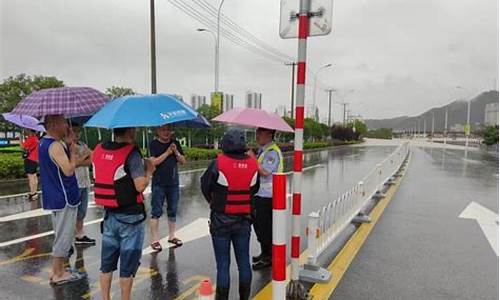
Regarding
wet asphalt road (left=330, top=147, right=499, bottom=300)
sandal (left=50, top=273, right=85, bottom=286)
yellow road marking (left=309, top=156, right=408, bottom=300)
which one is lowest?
wet asphalt road (left=330, top=147, right=499, bottom=300)

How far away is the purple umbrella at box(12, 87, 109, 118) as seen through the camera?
137 inches

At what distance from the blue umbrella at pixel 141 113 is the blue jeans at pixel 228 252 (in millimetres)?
1081

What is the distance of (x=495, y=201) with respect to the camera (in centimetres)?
984

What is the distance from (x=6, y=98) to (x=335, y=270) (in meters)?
27.6

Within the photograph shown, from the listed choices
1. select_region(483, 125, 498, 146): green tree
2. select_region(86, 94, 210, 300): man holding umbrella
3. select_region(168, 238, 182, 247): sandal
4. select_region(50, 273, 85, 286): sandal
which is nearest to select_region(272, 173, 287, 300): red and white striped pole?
select_region(86, 94, 210, 300): man holding umbrella

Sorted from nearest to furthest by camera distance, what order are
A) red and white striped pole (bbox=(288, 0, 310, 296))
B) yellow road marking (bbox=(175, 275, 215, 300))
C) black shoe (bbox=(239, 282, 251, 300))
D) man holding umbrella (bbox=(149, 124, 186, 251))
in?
black shoe (bbox=(239, 282, 251, 300)) → red and white striped pole (bbox=(288, 0, 310, 296)) → yellow road marking (bbox=(175, 275, 215, 300)) → man holding umbrella (bbox=(149, 124, 186, 251))

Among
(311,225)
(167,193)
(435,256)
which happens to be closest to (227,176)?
(311,225)

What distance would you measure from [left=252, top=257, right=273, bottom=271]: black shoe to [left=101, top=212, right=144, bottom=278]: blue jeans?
1.79 metres

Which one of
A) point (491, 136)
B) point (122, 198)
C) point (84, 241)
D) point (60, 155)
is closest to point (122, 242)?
point (122, 198)

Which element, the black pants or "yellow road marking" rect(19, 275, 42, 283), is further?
the black pants

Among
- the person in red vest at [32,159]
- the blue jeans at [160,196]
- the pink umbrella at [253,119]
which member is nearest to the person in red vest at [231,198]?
the pink umbrella at [253,119]

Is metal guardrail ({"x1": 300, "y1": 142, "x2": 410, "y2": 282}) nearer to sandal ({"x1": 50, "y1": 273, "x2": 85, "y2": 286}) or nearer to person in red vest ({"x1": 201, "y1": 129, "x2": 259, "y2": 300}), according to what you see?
person in red vest ({"x1": 201, "y1": 129, "x2": 259, "y2": 300})

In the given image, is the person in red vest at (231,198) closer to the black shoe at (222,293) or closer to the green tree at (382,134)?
the black shoe at (222,293)

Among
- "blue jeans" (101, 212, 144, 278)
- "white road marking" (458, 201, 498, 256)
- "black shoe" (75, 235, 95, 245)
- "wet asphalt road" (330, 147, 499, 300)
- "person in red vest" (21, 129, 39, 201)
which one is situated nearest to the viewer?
"blue jeans" (101, 212, 144, 278)
